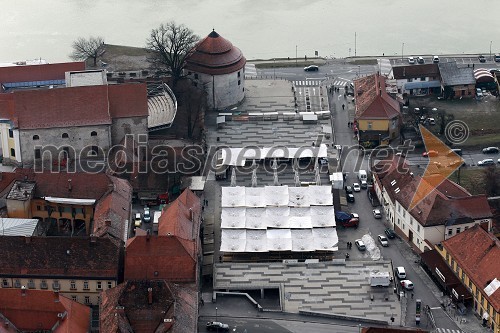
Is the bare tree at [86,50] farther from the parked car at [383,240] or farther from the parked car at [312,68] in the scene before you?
the parked car at [383,240]

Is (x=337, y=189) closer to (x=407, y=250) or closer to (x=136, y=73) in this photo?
(x=407, y=250)

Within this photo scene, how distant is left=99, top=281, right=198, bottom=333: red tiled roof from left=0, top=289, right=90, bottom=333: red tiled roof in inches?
61.5

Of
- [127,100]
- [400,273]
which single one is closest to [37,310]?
[400,273]

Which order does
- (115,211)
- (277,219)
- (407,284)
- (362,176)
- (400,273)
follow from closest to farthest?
1. (407,284)
2. (400,273)
3. (115,211)
4. (277,219)
5. (362,176)

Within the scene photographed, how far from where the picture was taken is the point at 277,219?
75500 millimetres

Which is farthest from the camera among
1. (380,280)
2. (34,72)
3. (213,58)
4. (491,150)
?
(213,58)

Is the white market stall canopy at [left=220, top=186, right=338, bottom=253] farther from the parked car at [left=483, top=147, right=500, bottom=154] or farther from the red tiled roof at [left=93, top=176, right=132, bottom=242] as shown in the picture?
the parked car at [left=483, top=147, right=500, bottom=154]

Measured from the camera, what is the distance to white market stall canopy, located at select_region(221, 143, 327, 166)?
83.8 meters

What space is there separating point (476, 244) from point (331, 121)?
76.2ft

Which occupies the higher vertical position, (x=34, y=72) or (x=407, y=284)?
(x=34, y=72)

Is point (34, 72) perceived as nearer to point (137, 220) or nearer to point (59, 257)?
point (137, 220)

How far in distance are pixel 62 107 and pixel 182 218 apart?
16.6 m

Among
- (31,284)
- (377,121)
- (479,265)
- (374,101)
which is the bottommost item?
(31,284)

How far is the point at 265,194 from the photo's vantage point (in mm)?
77938
